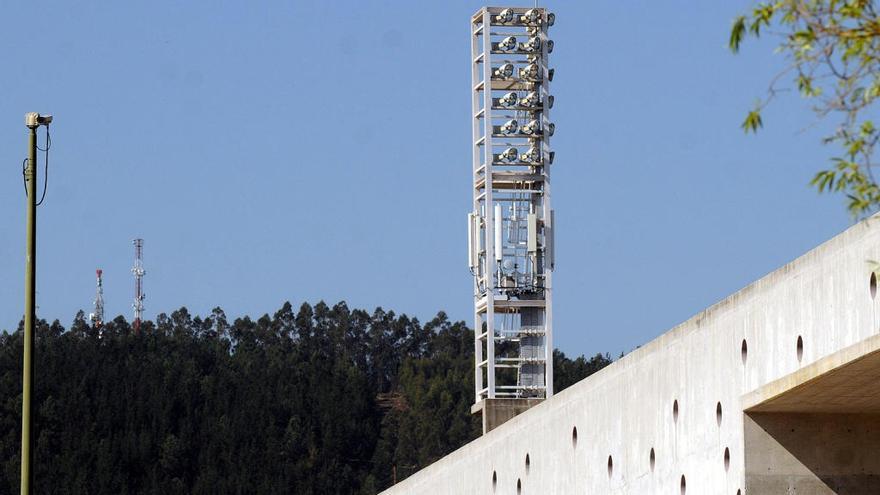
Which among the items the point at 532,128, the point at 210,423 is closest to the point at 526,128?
the point at 532,128

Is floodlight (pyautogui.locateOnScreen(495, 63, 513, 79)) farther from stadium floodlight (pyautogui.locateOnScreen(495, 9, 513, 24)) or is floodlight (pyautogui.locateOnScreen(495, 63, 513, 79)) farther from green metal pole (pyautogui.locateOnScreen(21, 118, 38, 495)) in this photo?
green metal pole (pyautogui.locateOnScreen(21, 118, 38, 495))

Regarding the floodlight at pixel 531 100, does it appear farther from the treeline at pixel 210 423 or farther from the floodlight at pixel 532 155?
the treeline at pixel 210 423

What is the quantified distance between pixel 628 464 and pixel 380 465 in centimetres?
14531

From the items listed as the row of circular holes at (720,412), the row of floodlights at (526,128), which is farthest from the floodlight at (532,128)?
the row of circular holes at (720,412)

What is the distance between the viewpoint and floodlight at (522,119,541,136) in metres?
62.7

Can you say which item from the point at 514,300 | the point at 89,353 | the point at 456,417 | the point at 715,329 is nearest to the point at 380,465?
the point at 456,417

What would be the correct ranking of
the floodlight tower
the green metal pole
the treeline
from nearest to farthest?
1. the green metal pole
2. the floodlight tower
3. the treeline

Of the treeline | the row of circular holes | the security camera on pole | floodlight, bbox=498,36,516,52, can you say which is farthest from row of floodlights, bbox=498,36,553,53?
the treeline

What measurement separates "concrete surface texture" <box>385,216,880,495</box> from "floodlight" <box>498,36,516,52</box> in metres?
29.9

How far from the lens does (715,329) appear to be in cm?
2875

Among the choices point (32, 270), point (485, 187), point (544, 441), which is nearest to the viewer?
point (32, 270)

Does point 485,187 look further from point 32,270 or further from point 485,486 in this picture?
point 32,270

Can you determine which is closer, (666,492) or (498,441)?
(666,492)

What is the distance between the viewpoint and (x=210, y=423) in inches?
6890
